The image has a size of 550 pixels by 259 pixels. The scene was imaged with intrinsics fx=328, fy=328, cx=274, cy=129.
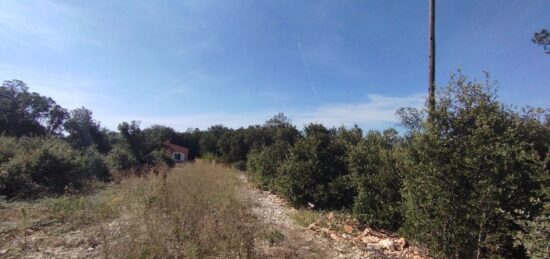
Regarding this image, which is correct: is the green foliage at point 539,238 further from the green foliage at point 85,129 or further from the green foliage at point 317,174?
the green foliage at point 85,129

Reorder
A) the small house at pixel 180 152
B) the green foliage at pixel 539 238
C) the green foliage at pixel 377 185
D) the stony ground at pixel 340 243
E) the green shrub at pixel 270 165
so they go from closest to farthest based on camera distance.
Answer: the green foliage at pixel 539 238, the stony ground at pixel 340 243, the green foliage at pixel 377 185, the green shrub at pixel 270 165, the small house at pixel 180 152

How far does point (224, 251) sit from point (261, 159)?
13907 millimetres

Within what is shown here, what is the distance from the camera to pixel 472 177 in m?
4.91

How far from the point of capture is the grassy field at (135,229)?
197 inches

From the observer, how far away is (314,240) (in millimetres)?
6797

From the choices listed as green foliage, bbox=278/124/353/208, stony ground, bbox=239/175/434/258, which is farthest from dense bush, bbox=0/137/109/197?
stony ground, bbox=239/175/434/258

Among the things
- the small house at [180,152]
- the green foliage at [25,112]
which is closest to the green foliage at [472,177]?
the green foliage at [25,112]

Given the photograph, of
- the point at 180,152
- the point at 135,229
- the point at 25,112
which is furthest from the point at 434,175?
the point at 180,152

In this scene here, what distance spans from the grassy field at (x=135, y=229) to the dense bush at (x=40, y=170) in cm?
303

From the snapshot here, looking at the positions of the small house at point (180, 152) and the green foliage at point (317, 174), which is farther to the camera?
the small house at point (180, 152)

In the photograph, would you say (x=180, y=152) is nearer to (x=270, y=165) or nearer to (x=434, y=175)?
(x=270, y=165)

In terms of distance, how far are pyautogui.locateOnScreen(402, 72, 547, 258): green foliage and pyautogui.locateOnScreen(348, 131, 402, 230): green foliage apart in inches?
78.4

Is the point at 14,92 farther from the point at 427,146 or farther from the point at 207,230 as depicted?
the point at 427,146

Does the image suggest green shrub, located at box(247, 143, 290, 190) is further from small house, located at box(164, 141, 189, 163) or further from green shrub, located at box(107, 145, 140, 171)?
small house, located at box(164, 141, 189, 163)
